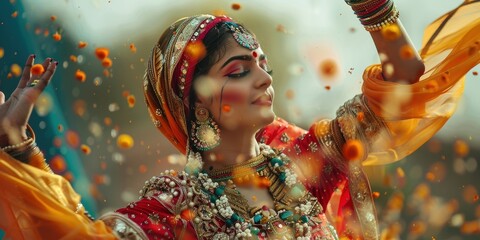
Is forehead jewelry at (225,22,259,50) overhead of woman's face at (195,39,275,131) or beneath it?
overhead

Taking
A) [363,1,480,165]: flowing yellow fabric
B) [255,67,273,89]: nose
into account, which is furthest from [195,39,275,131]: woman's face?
[363,1,480,165]: flowing yellow fabric

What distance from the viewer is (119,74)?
780 cm

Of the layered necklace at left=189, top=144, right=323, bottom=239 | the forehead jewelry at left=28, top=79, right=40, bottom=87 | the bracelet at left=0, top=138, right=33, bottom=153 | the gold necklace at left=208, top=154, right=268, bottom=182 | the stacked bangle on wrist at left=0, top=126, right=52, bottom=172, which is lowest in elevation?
the layered necklace at left=189, top=144, right=323, bottom=239

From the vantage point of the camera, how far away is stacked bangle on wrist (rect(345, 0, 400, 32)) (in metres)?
4.35

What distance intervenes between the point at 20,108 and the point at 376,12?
181 centimetres

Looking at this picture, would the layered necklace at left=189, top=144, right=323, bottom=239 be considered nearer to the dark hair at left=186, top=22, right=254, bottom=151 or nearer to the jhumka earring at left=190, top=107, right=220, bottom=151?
the jhumka earring at left=190, top=107, right=220, bottom=151

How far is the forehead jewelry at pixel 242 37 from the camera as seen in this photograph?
460 centimetres

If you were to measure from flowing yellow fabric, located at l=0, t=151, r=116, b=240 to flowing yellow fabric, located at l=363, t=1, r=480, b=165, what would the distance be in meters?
1.68

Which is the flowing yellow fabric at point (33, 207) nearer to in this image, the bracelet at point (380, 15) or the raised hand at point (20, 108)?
the raised hand at point (20, 108)

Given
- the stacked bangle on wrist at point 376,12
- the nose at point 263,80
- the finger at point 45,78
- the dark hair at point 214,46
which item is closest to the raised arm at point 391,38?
the stacked bangle on wrist at point 376,12

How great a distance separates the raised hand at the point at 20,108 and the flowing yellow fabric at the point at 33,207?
0.50ft

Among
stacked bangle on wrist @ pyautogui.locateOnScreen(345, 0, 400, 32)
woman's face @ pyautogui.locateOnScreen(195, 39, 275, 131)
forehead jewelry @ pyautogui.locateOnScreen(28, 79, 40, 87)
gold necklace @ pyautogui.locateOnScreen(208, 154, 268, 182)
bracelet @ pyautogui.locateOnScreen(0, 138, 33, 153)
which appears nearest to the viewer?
bracelet @ pyautogui.locateOnScreen(0, 138, 33, 153)

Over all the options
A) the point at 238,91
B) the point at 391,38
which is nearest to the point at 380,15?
the point at 391,38

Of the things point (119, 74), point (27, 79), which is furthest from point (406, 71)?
point (119, 74)
